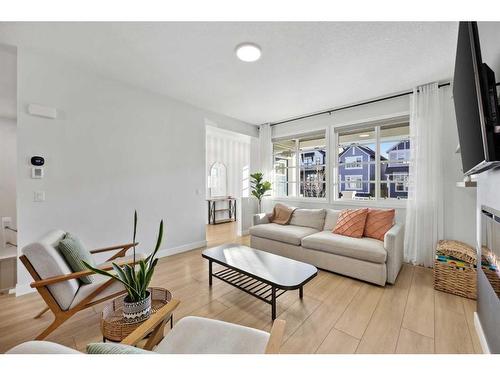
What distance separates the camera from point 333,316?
1.75 meters

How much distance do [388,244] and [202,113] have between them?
11.4 feet

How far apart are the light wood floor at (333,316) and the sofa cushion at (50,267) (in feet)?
1.13

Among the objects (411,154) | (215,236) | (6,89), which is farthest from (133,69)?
(411,154)

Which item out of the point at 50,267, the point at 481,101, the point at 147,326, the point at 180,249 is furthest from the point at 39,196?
the point at 481,101

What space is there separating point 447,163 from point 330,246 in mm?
1924

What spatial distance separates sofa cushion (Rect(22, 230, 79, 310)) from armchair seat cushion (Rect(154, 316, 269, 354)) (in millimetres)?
950

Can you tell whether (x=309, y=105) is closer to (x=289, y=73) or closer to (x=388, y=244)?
(x=289, y=73)

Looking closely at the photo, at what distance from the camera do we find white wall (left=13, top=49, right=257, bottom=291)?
87.0 inches

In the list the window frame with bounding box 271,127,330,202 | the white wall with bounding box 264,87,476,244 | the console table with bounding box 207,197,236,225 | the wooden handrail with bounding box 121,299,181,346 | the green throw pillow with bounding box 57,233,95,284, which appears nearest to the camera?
the wooden handrail with bounding box 121,299,181,346

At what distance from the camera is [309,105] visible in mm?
3598

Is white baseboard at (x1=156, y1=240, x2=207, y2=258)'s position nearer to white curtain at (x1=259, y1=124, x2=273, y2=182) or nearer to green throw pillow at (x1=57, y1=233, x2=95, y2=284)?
green throw pillow at (x1=57, y1=233, x2=95, y2=284)

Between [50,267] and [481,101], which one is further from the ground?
[481,101]

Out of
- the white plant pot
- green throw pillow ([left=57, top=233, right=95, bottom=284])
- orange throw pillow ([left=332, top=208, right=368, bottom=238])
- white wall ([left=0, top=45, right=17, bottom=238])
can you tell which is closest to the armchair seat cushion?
the white plant pot

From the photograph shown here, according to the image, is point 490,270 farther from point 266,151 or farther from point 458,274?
point 266,151
